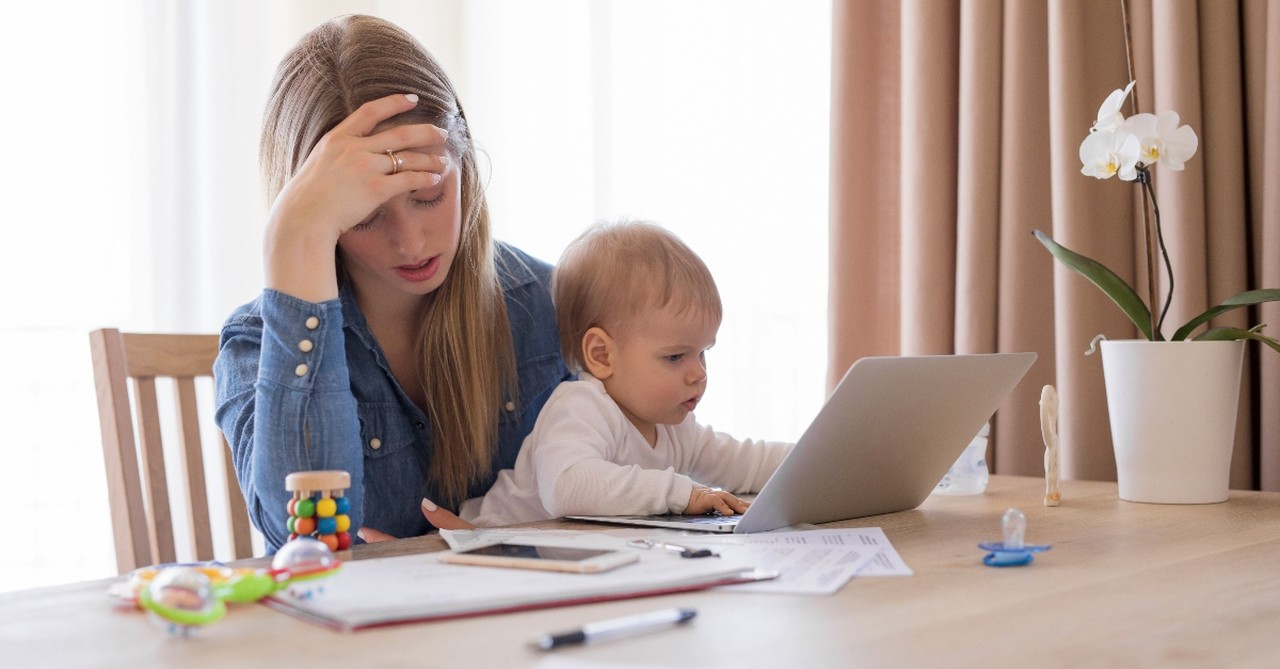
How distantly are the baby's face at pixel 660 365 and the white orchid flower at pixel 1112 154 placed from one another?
18.6 inches

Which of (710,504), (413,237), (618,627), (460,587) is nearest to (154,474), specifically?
(413,237)

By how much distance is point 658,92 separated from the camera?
110 inches

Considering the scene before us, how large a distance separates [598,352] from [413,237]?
269 millimetres

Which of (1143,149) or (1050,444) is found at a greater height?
(1143,149)

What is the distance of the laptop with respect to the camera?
970mm

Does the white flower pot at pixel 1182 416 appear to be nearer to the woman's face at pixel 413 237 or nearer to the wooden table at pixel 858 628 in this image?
the wooden table at pixel 858 628

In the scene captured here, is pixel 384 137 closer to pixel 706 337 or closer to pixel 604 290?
pixel 604 290

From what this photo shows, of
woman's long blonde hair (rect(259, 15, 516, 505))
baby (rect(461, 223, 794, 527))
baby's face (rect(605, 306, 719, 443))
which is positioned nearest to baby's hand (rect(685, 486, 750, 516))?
baby (rect(461, 223, 794, 527))

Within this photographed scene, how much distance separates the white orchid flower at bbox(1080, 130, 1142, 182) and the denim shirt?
66 centimetres

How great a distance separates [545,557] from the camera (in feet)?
2.68

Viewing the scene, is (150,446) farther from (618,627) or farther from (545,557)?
(618,627)

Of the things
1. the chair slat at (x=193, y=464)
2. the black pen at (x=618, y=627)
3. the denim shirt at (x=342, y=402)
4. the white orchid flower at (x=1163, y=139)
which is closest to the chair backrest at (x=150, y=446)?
the chair slat at (x=193, y=464)

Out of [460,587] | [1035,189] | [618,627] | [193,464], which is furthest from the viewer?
[1035,189]

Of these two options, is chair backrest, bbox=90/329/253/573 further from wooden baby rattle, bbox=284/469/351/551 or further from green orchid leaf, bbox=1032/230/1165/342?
green orchid leaf, bbox=1032/230/1165/342
